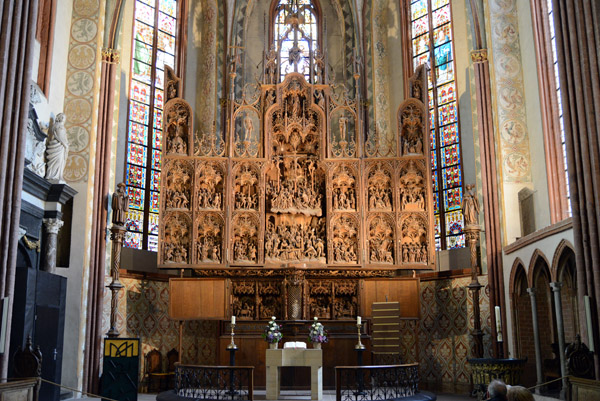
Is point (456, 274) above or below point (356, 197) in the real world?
below

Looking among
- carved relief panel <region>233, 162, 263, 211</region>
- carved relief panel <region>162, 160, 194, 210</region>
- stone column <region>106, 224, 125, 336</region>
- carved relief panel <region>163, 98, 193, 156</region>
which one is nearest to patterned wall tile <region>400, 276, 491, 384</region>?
carved relief panel <region>233, 162, 263, 211</region>

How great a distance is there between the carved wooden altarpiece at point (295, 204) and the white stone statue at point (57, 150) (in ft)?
9.01

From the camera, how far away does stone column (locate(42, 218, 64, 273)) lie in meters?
14.4

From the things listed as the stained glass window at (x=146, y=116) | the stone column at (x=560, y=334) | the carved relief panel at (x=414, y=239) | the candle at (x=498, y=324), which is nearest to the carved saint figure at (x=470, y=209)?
the carved relief panel at (x=414, y=239)

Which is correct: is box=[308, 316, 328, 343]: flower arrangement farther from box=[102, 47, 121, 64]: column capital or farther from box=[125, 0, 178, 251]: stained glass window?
box=[102, 47, 121, 64]: column capital

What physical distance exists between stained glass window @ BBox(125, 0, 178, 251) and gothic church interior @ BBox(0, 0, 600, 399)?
2.7 inches

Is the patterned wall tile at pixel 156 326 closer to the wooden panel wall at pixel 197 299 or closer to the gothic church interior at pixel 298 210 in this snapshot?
the gothic church interior at pixel 298 210

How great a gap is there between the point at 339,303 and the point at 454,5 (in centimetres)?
974

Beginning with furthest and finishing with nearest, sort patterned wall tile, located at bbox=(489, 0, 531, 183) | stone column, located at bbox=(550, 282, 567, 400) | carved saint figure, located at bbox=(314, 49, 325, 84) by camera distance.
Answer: carved saint figure, located at bbox=(314, 49, 325, 84) → patterned wall tile, located at bbox=(489, 0, 531, 183) → stone column, located at bbox=(550, 282, 567, 400)

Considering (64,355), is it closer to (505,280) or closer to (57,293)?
(57,293)

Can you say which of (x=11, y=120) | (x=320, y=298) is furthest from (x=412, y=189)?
(x=11, y=120)

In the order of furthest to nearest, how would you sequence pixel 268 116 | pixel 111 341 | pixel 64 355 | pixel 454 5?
1. pixel 454 5
2. pixel 268 116
3. pixel 64 355
4. pixel 111 341

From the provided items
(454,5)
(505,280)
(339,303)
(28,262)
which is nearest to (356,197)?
(339,303)

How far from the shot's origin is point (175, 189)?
17.2 m
